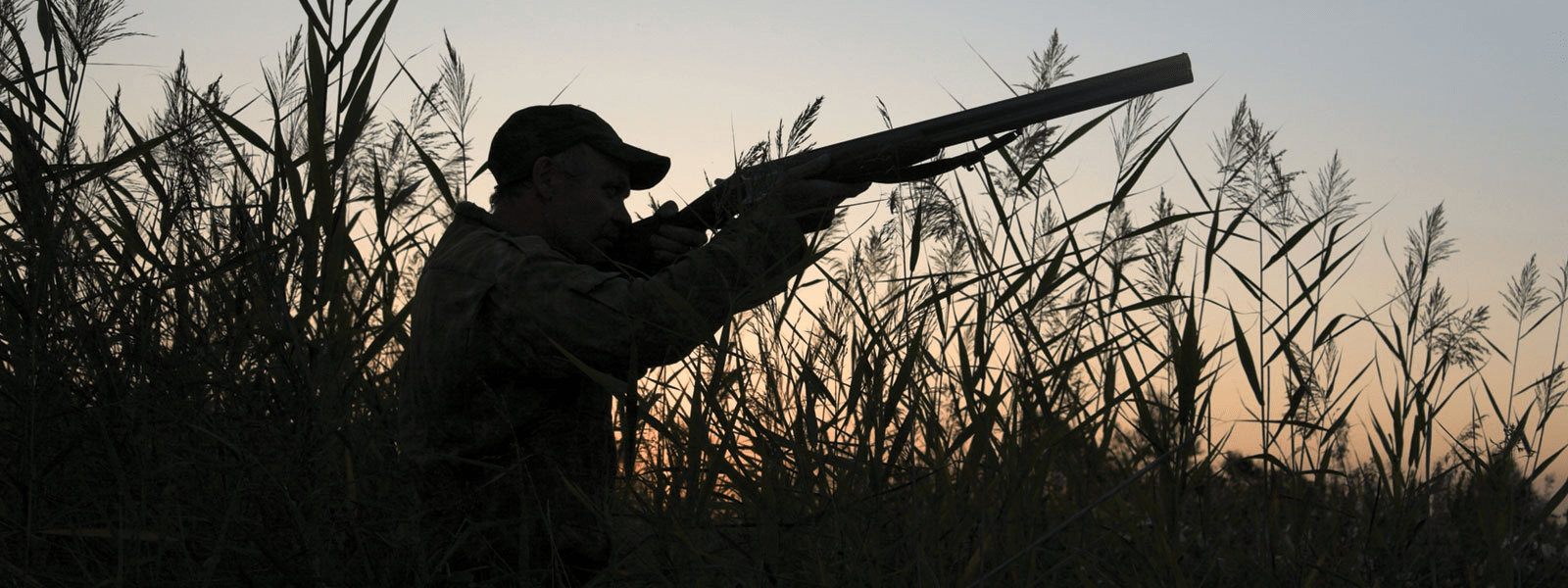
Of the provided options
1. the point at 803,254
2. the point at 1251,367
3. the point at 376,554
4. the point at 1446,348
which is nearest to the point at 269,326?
the point at 376,554

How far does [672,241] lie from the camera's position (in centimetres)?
264

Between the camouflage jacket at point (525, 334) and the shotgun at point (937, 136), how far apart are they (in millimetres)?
346

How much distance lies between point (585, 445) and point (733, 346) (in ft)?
2.22

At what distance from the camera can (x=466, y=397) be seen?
240cm

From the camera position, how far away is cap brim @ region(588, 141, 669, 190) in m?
2.77

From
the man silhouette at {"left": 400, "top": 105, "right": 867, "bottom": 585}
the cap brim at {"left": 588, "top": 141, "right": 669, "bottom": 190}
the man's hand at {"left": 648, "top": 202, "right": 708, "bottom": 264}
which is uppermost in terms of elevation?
the cap brim at {"left": 588, "top": 141, "right": 669, "bottom": 190}

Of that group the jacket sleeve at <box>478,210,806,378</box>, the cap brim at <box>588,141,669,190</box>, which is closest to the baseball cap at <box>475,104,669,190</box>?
the cap brim at <box>588,141,669,190</box>

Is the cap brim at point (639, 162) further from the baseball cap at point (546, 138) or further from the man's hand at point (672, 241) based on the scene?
the man's hand at point (672, 241)

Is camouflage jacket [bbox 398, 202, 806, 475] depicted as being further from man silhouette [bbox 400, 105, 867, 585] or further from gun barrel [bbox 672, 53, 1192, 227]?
gun barrel [bbox 672, 53, 1192, 227]

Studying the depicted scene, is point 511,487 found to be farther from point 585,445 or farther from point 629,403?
point 629,403

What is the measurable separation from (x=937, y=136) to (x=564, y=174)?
2.95 ft

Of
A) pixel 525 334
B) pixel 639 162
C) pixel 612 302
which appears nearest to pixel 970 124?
Answer: pixel 639 162

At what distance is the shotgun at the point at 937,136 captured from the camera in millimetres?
2686

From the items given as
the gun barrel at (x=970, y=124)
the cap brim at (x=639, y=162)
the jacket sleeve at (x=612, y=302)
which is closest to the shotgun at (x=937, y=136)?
the gun barrel at (x=970, y=124)
